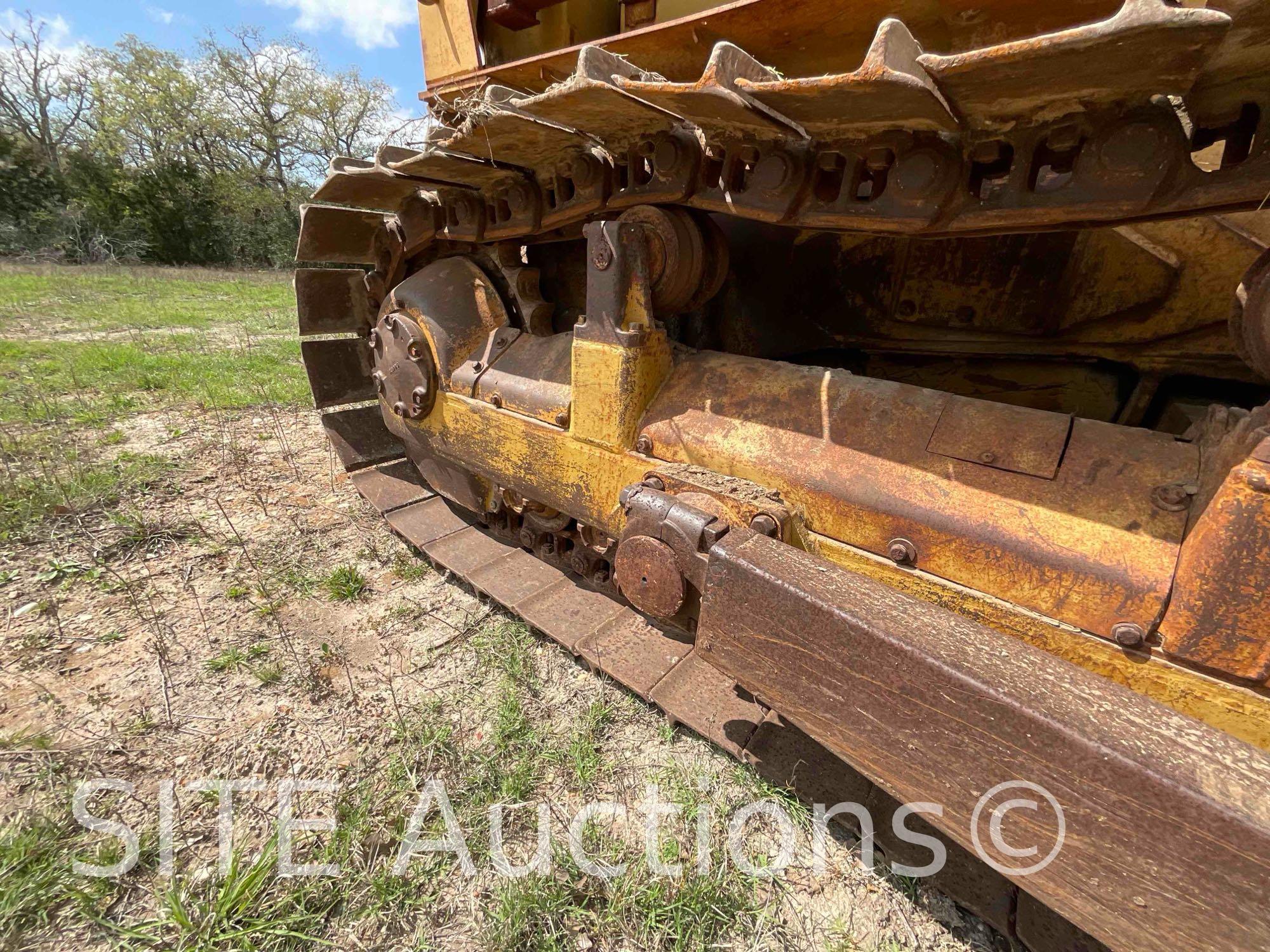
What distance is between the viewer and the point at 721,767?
67.1 inches

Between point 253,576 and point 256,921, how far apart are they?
1.64 metres

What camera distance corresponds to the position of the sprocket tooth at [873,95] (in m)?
0.85

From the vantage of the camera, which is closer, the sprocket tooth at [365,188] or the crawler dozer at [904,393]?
the crawler dozer at [904,393]

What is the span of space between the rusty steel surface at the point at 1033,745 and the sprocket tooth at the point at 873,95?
0.84 m

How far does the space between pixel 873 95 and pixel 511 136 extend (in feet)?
3.33

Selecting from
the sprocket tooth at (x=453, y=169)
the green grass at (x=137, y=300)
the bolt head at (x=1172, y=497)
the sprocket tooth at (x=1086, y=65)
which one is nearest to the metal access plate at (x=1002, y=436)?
the bolt head at (x=1172, y=497)

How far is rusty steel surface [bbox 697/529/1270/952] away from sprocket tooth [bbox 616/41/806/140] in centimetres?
87

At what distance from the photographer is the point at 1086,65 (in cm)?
83

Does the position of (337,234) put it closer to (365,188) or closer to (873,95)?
(365,188)

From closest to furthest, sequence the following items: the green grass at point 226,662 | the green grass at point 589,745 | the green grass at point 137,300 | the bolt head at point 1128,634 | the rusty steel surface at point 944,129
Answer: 1. the rusty steel surface at point 944,129
2. the bolt head at point 1128,634
3. the green grass at point 589,745
4. the green grass at point 226,662
5. the green grass at point 137,300

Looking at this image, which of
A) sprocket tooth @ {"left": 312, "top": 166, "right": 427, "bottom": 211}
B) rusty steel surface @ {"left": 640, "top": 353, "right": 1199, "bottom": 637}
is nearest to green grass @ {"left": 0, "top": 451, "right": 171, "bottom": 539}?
sprocket tooth @ {"left": 312, "top": 166, "right": 427, "bottom": 211}

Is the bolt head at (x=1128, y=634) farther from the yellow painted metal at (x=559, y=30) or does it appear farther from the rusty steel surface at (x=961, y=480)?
the yellow painted metal at (x=559, y=30)

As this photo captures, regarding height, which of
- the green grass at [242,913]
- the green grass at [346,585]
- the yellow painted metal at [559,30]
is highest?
the yellow painted metal at [559,30]

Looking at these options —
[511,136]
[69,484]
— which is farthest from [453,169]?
[69,484]
